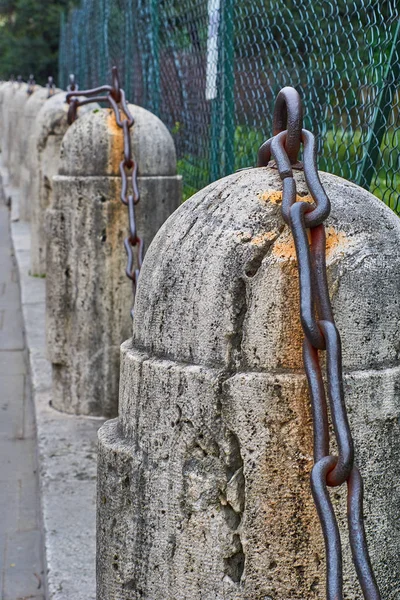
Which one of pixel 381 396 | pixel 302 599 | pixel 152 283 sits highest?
pixel 152 283

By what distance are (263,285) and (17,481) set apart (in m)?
3.30

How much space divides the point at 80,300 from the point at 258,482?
10.4 ft

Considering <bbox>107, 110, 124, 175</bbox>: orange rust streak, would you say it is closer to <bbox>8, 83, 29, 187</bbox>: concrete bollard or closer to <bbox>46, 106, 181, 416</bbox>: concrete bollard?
<bbox>46, 106, 181, 416</bbox>: concrete bollard

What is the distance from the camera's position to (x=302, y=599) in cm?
194

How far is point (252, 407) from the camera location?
189 centimetres

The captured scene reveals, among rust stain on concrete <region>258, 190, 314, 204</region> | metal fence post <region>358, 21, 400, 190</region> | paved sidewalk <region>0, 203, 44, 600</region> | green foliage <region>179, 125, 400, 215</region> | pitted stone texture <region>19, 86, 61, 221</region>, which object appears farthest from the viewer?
pitted stone texture <region>19, 86, 61, 221</region>

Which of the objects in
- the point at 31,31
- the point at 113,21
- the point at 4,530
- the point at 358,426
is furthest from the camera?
the point at 31,31

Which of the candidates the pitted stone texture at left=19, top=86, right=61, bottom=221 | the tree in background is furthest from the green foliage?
the tree in background

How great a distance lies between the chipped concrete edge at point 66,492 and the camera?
11.4 ft

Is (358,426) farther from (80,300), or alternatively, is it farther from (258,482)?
(80,300)

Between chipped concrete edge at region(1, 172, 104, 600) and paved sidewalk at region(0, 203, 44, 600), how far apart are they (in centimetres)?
20

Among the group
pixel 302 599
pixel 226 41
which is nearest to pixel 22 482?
pixel 226 41

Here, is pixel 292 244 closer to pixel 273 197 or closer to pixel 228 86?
pixel 273 197

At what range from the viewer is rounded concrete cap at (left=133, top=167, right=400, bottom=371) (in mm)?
1904
